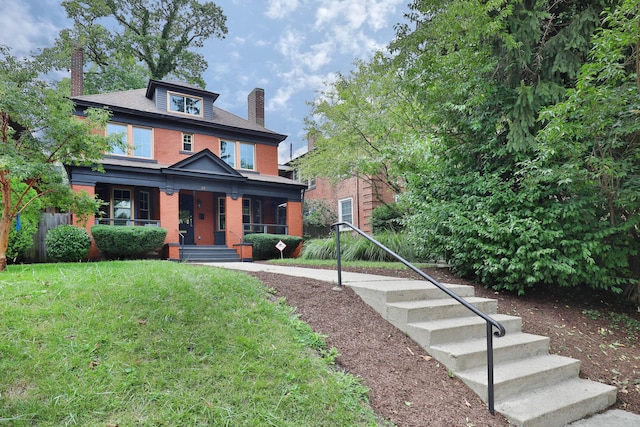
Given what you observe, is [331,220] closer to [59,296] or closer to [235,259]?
[235,259]

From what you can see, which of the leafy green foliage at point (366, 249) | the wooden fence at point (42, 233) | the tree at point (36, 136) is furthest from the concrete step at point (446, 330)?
the wooden fence at point (42, 233)

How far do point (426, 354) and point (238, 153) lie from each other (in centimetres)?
1522

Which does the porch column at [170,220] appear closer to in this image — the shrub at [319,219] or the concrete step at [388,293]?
the shrub at [319,219]

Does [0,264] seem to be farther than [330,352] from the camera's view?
Yes

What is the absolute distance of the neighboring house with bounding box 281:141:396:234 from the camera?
1578 cm

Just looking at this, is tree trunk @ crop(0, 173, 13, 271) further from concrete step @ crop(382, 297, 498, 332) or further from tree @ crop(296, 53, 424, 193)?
tree @ crop(296, 53, 424, 193)

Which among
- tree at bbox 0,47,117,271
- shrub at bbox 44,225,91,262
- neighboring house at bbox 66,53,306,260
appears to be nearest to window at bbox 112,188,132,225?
neighboring house at bbox 66,53,306,260

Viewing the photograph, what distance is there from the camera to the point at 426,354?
327 cm

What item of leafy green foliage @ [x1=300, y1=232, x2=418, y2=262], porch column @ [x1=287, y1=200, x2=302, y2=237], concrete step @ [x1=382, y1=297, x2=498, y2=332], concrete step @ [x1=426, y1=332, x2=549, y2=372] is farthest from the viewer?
porch column @ [x1=287, y1=200, x2=302, y2=237]

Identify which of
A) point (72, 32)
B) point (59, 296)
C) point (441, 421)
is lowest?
point (441, 421)

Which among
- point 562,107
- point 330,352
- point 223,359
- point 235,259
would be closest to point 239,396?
point 223,359

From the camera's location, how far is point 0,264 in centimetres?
586

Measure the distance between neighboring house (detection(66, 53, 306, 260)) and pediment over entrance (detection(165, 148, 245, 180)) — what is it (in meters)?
0.04

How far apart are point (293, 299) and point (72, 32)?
24851 millimetres
